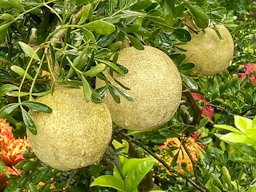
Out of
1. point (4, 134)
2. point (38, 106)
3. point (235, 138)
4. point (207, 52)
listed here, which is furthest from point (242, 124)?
point (4, 134)

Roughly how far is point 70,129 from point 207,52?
1.61 ft

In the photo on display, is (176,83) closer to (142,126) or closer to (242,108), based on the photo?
(142,126)

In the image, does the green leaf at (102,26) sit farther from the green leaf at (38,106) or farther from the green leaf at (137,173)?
the green leaf at (137,173)

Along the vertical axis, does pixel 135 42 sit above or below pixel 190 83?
above

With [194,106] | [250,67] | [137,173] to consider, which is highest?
[137,173]

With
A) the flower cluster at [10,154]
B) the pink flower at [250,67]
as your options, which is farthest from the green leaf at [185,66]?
the pink flower at [250,67]

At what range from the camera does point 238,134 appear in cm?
79

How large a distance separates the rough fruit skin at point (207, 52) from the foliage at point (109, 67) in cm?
4

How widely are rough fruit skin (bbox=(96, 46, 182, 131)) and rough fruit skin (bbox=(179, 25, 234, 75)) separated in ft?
0.88

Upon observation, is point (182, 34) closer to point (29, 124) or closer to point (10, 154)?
point (29, 124)

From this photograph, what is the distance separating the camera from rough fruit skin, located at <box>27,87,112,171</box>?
840 mm

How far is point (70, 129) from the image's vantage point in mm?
835

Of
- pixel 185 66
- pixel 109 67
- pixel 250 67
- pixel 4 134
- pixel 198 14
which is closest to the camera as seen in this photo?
pixel 109 67

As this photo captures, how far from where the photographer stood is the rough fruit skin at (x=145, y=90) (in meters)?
0.93
